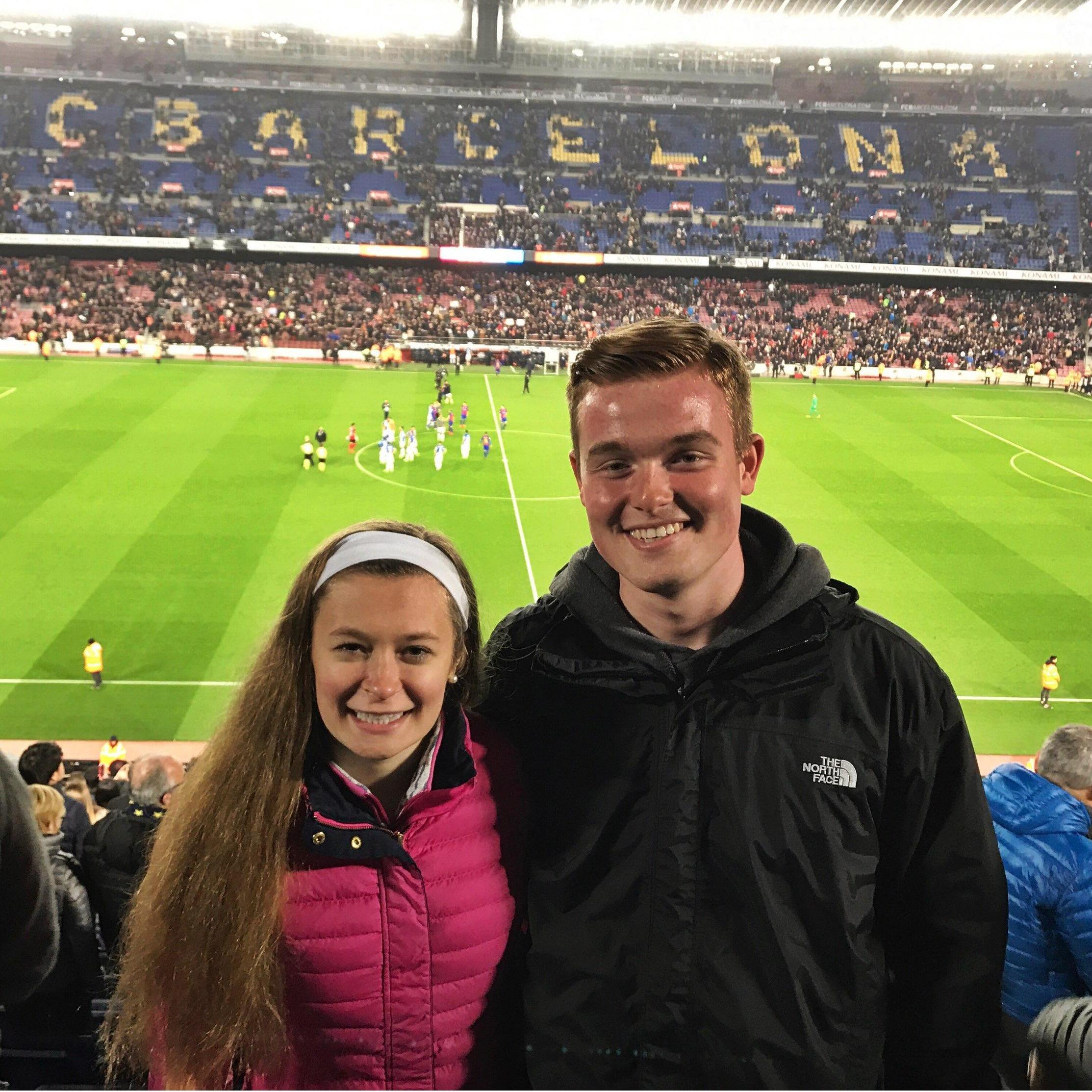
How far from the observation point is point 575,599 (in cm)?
331

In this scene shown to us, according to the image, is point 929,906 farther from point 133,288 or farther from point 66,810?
point 133,288

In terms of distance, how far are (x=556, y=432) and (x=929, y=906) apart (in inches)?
1243

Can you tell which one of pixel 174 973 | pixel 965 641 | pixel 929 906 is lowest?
pixel 965 641

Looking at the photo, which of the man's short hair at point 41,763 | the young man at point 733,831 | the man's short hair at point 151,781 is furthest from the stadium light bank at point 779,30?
the young man at point 733,831

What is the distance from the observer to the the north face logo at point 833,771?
3039 millimetres

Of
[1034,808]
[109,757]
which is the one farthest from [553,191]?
[1034,808]

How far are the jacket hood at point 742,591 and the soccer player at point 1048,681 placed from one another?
1445cm

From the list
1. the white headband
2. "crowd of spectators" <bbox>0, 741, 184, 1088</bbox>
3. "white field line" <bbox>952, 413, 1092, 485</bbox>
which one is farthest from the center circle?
the white headband

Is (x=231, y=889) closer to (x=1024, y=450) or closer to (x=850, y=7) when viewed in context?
(x=1024, y=450)

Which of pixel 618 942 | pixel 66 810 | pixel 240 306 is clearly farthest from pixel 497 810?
pixel 240 306

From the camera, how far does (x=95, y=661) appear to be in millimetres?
15492

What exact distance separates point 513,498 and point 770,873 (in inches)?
925

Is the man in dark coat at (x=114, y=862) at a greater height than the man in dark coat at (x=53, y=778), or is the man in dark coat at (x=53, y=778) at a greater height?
the man in dark coat at (x=114, y=862)

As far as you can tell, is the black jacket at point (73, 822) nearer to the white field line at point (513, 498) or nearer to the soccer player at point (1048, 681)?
the white field line at point (513, 498)
